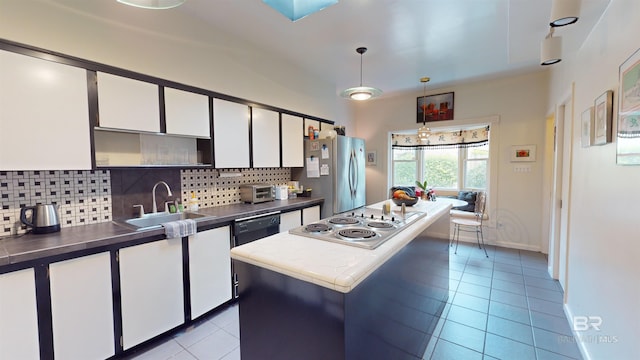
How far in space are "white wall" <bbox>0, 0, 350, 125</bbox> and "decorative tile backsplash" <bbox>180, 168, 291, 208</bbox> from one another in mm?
906

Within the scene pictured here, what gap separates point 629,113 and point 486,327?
1886 millimetres

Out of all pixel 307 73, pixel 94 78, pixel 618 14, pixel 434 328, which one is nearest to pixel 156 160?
pixel 94 78

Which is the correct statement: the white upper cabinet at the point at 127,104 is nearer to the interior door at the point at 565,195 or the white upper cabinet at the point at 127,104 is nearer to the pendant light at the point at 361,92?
the pendant light at the point at 361,92

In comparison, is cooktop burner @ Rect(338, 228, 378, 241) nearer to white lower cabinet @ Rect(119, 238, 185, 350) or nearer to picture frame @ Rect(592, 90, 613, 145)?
white lower cabinet @ Rect(119, 238, 185, 350)

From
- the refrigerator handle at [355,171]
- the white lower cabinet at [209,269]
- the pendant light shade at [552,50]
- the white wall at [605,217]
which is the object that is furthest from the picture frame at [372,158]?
the pendant light shade at [552,50]

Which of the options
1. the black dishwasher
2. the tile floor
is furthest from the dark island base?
the black dishwasher

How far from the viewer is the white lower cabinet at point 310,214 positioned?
3.40 meters

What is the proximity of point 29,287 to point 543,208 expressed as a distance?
18.3 feet

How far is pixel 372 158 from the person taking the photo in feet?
18.0

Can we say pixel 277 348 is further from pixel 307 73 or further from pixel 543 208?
pixel 543 208

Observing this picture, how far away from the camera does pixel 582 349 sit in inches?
75.7

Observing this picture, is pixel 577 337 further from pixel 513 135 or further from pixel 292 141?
pixel 292 141

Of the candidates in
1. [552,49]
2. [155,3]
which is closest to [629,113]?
[552,49]

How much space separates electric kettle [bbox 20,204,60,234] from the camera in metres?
1.72
